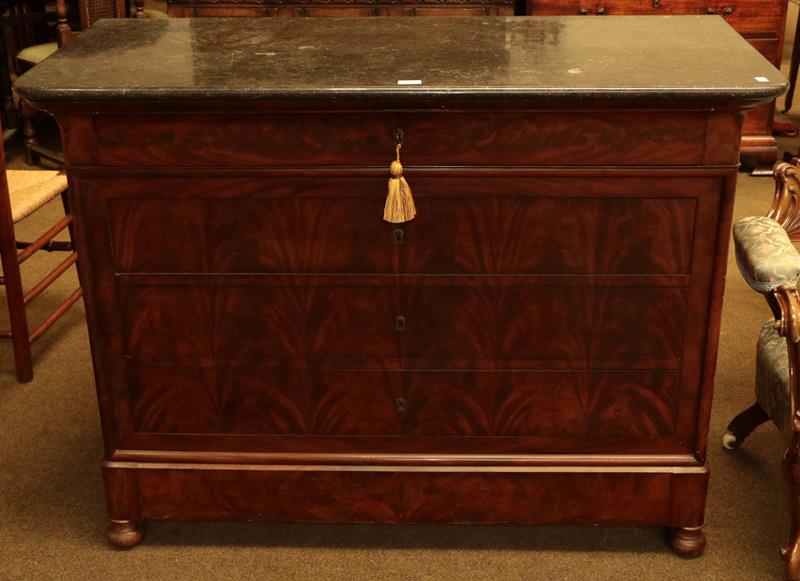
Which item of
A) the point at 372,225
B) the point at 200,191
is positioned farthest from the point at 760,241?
the point at 200,191

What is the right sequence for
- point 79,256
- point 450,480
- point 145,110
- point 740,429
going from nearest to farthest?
point 145,110 < point 79,256 < point 450,480 < point 740,429

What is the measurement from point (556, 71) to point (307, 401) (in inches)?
37.7

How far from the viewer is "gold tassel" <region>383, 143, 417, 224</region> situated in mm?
2254

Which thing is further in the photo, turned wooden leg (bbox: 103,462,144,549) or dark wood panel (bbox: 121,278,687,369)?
turned wooden leg (bbox: 103,462,144,549)

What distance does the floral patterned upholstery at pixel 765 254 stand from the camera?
2.33 meters

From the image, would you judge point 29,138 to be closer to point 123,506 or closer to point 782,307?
point 123,506

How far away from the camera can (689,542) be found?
261cm

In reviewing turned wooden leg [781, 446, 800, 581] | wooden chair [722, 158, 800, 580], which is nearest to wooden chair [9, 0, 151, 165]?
wooden chair [722, 158, 800, 580]

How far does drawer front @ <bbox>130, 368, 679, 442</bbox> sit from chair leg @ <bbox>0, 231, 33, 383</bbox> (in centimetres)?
105

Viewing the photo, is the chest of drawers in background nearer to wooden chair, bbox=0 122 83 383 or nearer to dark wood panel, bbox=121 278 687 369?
wooden chair, bbox=0 122 83 383

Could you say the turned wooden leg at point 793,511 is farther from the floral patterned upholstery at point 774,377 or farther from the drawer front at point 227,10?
the drawer front at point 227,10

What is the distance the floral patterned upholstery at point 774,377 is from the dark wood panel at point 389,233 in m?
0.45

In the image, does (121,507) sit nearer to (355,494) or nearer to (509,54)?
(355,494)

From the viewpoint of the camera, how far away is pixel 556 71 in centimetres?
231
